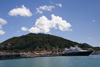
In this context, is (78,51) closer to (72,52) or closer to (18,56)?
(72,52)

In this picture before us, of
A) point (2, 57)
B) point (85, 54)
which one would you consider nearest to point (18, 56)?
point (2, 57)

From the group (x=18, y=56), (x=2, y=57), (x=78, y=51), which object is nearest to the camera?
(x=2, y=57)

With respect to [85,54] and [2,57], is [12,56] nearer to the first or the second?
[2,57]

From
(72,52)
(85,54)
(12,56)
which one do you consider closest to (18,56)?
(12,56)

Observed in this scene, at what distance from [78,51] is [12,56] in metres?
70.4

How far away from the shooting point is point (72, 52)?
144 metres

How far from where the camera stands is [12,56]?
393ft

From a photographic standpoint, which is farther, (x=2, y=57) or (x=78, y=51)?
(x=78, y=51)

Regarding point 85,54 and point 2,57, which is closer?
point 2,57

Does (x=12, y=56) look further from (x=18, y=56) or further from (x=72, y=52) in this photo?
(x=72, y=52)

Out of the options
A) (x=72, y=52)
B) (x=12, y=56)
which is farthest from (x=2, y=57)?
(x=72, y=52)

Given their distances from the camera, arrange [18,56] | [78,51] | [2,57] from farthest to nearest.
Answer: [78,51] → [18,56] → [2,57]

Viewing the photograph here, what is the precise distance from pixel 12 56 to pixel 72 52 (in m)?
66.9

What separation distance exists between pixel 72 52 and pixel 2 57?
75939 mm
